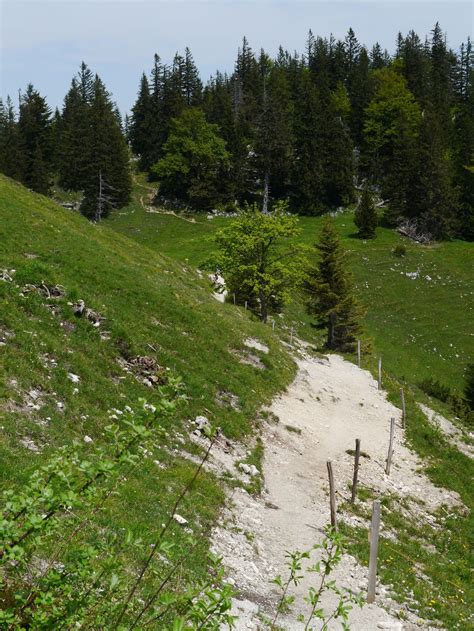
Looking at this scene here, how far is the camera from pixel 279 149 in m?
96.6

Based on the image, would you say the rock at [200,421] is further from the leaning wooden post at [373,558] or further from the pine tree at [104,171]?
the pine tree at [104,171]

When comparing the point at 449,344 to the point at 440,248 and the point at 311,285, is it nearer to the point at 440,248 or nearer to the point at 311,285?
the point at 311,285

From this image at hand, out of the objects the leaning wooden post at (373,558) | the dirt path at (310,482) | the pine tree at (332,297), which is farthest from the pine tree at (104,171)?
the leaning wooden post at (373,558)

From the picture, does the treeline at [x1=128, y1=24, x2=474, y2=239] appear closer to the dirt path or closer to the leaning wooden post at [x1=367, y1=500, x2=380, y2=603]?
the dirt path

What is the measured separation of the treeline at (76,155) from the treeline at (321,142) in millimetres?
9043

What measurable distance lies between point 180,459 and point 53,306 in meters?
8.42

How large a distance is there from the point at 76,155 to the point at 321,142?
4242 centimetres

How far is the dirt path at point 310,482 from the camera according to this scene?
41.3ft

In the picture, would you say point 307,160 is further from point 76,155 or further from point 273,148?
point 76,155

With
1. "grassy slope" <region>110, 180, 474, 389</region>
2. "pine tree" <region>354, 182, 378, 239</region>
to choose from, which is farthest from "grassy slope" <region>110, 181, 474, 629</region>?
"pine tree" <region>354, 182, 378, 239</region>

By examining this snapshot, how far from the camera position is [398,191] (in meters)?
87.7

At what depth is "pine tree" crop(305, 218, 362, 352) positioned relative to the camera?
145 ft

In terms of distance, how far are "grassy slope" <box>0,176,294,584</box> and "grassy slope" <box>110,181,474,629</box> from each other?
6043 mm

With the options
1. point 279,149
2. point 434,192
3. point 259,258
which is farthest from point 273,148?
point 259,258
